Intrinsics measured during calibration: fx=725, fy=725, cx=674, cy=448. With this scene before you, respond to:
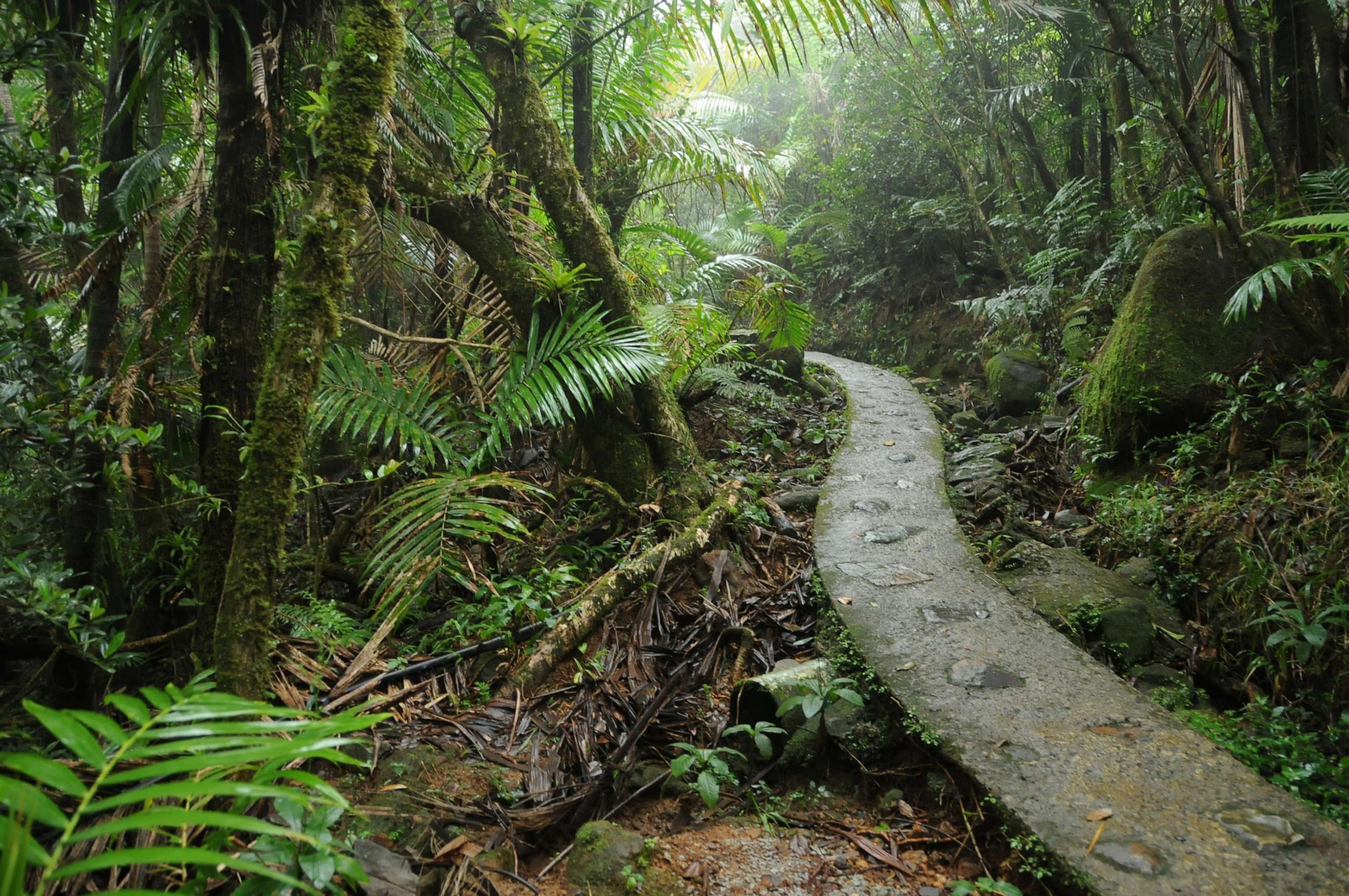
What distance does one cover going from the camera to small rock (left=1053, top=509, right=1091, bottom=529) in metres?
4.30

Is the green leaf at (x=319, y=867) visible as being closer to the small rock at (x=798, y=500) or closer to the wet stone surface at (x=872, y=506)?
the small rock at (x=798, y=500)

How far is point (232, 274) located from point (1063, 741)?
304 cm

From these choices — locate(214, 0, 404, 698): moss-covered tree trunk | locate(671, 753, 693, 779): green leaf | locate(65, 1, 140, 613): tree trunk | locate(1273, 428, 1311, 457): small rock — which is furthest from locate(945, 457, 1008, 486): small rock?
locate(65, 1, 140, 613): tree trunk

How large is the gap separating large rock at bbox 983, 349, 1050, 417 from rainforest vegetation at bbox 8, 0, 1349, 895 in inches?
23.8

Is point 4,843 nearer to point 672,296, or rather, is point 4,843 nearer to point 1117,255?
point 672,296

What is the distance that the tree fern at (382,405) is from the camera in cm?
317

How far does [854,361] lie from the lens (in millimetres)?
10930

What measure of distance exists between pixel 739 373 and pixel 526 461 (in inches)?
114

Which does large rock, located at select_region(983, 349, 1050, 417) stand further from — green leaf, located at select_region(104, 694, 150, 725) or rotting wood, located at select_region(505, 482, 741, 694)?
green leaf, located at select_region(104, 694, 150, 725)

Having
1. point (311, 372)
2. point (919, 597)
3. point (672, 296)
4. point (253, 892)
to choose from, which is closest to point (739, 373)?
point (672, 296)

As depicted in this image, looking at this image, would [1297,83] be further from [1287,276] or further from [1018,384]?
[1018,384]

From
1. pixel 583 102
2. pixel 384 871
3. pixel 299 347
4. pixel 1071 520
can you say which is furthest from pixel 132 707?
pixel 1071 520

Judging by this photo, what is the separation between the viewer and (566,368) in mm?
3504

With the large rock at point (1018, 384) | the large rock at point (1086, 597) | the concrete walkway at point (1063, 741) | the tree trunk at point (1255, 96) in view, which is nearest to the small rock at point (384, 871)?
the concrete walkway at point (1063, 741)
